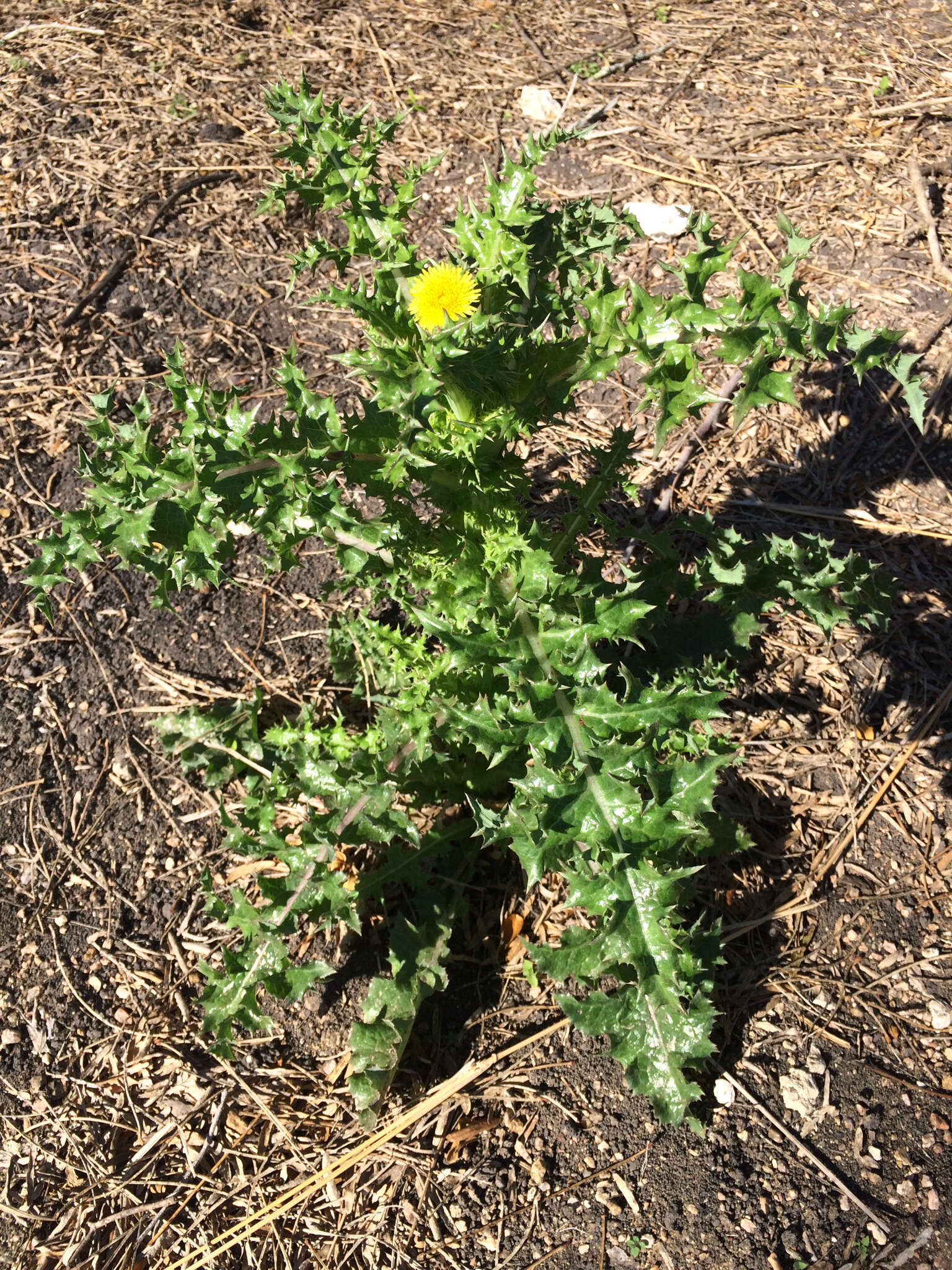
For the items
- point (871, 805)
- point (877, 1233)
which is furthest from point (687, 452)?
point (877, 1233)

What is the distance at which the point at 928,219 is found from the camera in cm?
384

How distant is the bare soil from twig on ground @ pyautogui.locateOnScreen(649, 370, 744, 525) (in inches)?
2.6

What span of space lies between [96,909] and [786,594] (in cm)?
219

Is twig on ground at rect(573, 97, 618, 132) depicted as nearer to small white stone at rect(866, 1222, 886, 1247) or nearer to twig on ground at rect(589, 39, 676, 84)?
twig on ground at rect(589, 39, 676, 84)

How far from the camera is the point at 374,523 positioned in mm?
2365

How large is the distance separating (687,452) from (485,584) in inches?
54.1

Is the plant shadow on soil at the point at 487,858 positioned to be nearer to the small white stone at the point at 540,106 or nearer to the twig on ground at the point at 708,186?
the twig on ground at the point at 708,186

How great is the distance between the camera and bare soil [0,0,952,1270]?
7.89 feet

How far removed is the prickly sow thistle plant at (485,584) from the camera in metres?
2.10

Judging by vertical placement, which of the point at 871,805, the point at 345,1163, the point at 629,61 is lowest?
the point at 345,1163

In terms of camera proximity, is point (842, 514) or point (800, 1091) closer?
point (800, 1091)

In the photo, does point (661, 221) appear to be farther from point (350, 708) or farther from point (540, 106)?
point (350, 708)

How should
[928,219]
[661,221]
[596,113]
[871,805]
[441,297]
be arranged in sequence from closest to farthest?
[441,297] → [871,805] → [928,219] → [661,221] → [596,113]

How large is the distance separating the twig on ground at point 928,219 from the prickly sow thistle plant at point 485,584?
158 centimetres
